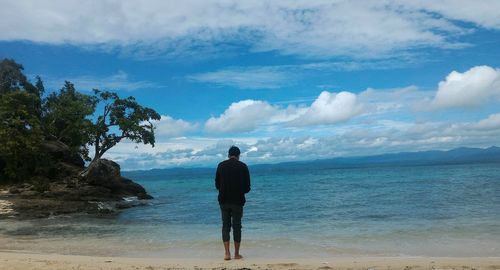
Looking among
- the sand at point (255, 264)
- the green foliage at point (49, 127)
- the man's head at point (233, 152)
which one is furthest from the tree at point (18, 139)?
the man's head at point (233, 152)

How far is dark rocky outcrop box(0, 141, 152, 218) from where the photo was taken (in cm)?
2612

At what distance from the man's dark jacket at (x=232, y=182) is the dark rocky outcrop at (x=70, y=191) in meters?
17.6

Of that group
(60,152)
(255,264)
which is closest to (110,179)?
(60,152)

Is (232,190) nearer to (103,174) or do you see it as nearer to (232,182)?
(232,182)

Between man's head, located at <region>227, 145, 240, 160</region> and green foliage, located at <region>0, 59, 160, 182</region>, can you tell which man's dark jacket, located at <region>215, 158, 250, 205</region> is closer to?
man's head, located at <region>227, 145, 240, 160</region>

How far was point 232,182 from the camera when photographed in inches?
401

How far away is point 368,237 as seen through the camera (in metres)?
14.4

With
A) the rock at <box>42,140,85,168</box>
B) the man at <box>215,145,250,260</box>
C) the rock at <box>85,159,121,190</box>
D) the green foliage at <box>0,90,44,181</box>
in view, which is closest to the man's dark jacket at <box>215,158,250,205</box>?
the man at <box>215,145,250,260</box>

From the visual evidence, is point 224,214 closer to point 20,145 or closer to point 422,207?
point 422,207

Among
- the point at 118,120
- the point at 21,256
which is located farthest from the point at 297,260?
the point at 118,120

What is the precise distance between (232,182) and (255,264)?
1.86m

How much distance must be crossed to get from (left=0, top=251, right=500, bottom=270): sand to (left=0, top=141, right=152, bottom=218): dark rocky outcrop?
51.6 feet

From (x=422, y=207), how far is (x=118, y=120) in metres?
24.0

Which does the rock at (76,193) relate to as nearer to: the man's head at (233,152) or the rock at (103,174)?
the rock at (103,174)
